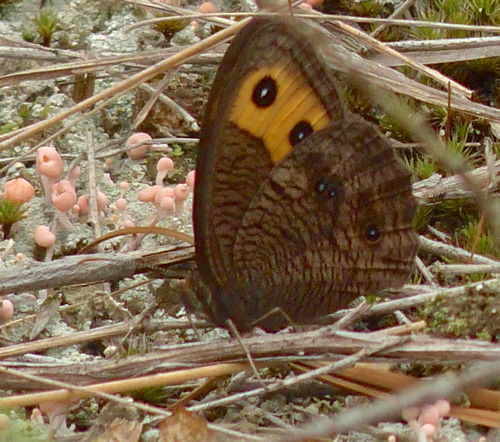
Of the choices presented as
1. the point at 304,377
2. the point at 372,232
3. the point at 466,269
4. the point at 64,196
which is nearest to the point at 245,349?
the point at 304,377

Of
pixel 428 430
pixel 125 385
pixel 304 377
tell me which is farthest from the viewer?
pixel 125 385

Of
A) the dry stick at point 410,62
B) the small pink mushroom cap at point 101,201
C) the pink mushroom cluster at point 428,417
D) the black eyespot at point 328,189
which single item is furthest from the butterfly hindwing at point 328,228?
the small pink mushroom cap at point 101,201

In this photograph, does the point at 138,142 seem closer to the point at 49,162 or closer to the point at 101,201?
the point at 101,201

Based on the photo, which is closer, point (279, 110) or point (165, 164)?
point (279, 110)

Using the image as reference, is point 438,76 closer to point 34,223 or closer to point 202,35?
point 202,35

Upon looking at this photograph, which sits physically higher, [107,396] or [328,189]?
[328,189]

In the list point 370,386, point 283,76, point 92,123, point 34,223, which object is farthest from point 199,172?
point 92,123

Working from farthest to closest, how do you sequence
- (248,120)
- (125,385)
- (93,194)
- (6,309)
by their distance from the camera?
(93,194), (6,309), (248,120), (125,385)
